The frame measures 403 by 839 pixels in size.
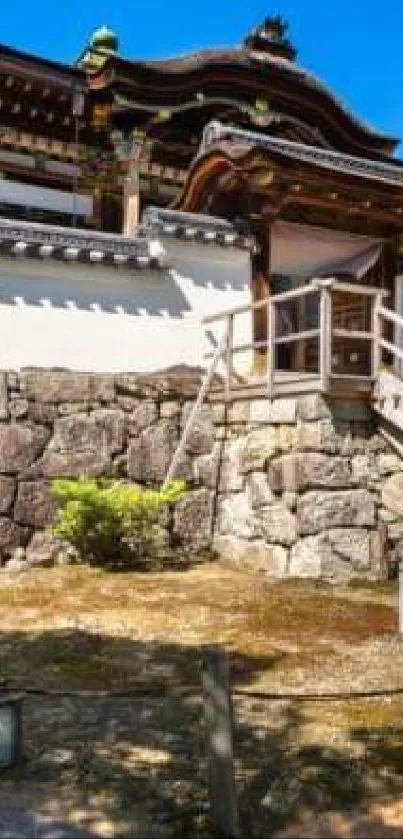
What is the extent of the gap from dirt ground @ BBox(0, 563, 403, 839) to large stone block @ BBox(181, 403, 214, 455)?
7.91 ft

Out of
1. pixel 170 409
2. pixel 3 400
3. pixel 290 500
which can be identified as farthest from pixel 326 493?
pixel 3 400

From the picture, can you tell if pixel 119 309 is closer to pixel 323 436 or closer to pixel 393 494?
pixel 323 436

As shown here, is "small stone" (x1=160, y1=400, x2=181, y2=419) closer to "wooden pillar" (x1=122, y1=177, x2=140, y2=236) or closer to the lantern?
"wooden pillar" (x1=122, y1=177, x2=140, y2=236)

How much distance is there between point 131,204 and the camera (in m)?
14.8

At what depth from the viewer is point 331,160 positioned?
14.0 m

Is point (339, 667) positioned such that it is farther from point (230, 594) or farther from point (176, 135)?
point (176, 135)

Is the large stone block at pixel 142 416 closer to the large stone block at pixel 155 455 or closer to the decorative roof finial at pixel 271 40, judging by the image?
the large stone block at pixel 155 455

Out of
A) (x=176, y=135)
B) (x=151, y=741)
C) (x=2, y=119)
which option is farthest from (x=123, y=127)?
(x=151, y=741)

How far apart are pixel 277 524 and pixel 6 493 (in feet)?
11.1

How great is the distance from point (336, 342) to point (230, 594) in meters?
7.40

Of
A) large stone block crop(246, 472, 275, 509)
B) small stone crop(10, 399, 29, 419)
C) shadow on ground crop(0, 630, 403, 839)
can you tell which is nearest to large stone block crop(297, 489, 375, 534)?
large stone block crop(246, 472, 275, 509)

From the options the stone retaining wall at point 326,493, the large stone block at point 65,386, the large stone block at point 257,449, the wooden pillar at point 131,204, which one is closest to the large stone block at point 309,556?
the stone retaining wall at point 326,493

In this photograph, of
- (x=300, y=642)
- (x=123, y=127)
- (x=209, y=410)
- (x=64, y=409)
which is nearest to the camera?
(x=300, y=642)

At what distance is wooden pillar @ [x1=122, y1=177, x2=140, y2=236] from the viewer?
14719 millimetres
